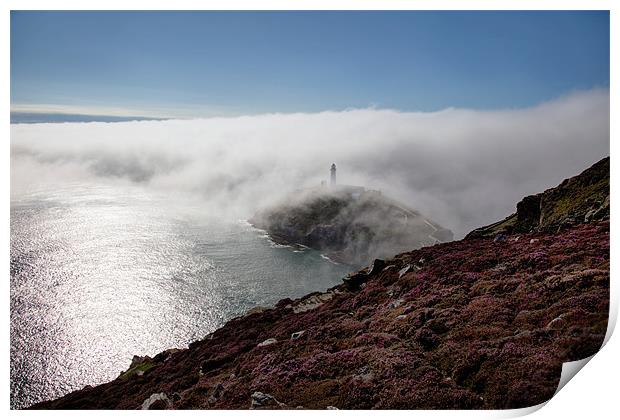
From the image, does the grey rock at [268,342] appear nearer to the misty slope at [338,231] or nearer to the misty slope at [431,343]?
the misty slope at [431,343]

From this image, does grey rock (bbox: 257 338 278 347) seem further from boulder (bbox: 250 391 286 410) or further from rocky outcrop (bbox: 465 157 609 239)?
rocky outcrop (bbox: 465 157 609 239)

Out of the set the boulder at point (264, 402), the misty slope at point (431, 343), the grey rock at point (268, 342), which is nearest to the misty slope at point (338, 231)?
the misty slope at point (431, 343)

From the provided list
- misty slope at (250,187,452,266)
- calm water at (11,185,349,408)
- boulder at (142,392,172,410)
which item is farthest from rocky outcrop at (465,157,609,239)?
misty slope at (250,187,452,266)

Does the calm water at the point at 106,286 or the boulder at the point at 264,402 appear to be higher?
the boulder at the point at 264,402

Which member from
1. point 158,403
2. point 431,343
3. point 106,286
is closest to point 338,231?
point 106,286

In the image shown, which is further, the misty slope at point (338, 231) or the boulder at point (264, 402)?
the misty slope at point (338, 231)

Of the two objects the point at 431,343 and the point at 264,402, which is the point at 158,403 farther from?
the point at 431,343

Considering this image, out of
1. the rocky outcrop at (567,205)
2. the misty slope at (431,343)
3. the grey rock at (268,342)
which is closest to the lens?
the misty slope at (431,343)

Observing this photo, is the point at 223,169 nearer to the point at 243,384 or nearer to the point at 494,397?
the point at 243,384
